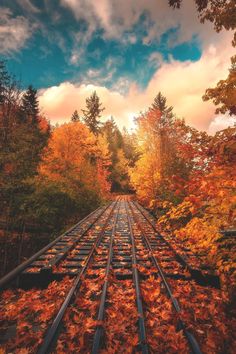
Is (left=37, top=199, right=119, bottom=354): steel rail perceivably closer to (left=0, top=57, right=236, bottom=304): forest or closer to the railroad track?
the railroad track

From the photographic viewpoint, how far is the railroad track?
3291 mm

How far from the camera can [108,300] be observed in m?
4.56

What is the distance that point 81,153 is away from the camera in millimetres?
25938

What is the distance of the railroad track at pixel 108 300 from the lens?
3291mm

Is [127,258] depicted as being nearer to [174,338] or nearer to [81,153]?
[174,338]

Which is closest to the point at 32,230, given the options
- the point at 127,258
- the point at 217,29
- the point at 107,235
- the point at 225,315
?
the point at 107,235

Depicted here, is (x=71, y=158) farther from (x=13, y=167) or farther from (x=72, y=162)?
(x=13, y=167)

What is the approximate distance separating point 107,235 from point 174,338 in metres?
7.35

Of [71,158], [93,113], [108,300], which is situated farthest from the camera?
[93,113]

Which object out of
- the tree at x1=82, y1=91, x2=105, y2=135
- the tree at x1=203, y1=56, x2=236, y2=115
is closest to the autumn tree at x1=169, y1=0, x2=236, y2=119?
the tree at x1=203, y1=56, x2=236, y2=115

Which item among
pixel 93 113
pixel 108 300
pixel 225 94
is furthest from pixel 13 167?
pixel 93 113

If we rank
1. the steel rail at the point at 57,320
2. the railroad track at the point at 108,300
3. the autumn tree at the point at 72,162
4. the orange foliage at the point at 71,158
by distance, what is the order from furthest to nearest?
the orange foliage at the point at 71,158 < the autumn tree at the point at 72,162 < the railroad track at the point at 108,300 < the steel rail at the point at 57,320

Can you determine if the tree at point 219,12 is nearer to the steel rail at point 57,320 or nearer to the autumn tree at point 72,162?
the steel rail at point 57,320

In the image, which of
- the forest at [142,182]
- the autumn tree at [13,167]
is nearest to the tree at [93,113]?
the forest at [142,182]
